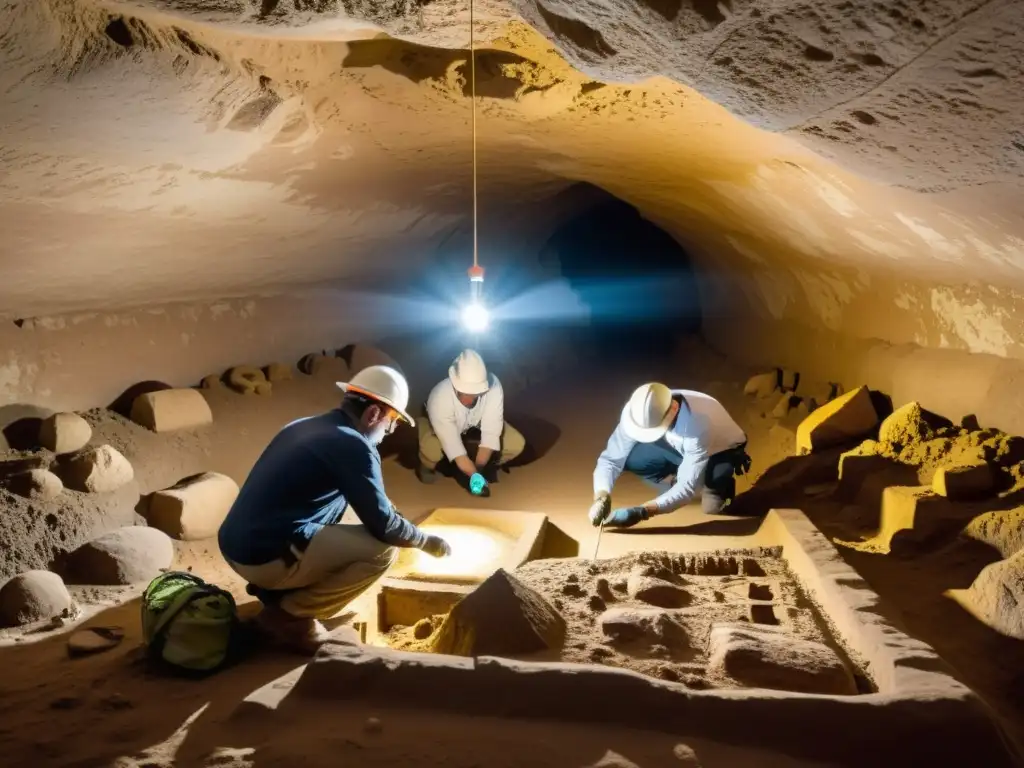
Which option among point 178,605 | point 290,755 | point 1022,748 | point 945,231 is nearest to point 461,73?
point 945,231

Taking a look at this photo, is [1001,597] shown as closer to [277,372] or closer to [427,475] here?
[427,475]

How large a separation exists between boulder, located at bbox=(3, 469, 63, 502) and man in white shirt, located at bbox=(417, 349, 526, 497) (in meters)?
2.90

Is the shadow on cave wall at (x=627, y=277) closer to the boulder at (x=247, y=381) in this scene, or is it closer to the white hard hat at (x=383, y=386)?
the boulder at (x=247, y=381)

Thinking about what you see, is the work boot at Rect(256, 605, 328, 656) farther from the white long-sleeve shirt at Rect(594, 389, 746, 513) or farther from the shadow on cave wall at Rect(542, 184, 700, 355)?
the shadow on cave wall at Rect(542, 184, 700, 355)

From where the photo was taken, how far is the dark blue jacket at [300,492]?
11.5 ft

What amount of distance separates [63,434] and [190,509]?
3.29ft

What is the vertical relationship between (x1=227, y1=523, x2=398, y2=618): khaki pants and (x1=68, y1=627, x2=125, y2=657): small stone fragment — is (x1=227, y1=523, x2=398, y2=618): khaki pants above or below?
above

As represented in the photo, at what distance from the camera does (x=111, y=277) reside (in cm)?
529

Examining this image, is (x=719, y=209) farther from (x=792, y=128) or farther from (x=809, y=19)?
(x=809, y=19)

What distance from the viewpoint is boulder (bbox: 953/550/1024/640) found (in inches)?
130

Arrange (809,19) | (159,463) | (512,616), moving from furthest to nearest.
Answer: (159,463) < (512,616) < (809,19)

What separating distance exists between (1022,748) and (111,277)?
580 centimetres

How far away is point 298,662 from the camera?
3.23 m

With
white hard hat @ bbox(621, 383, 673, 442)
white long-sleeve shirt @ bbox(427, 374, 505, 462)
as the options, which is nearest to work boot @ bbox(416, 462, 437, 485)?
white long-sleeve shirt @ bbox(427, 374, 505, 462)
